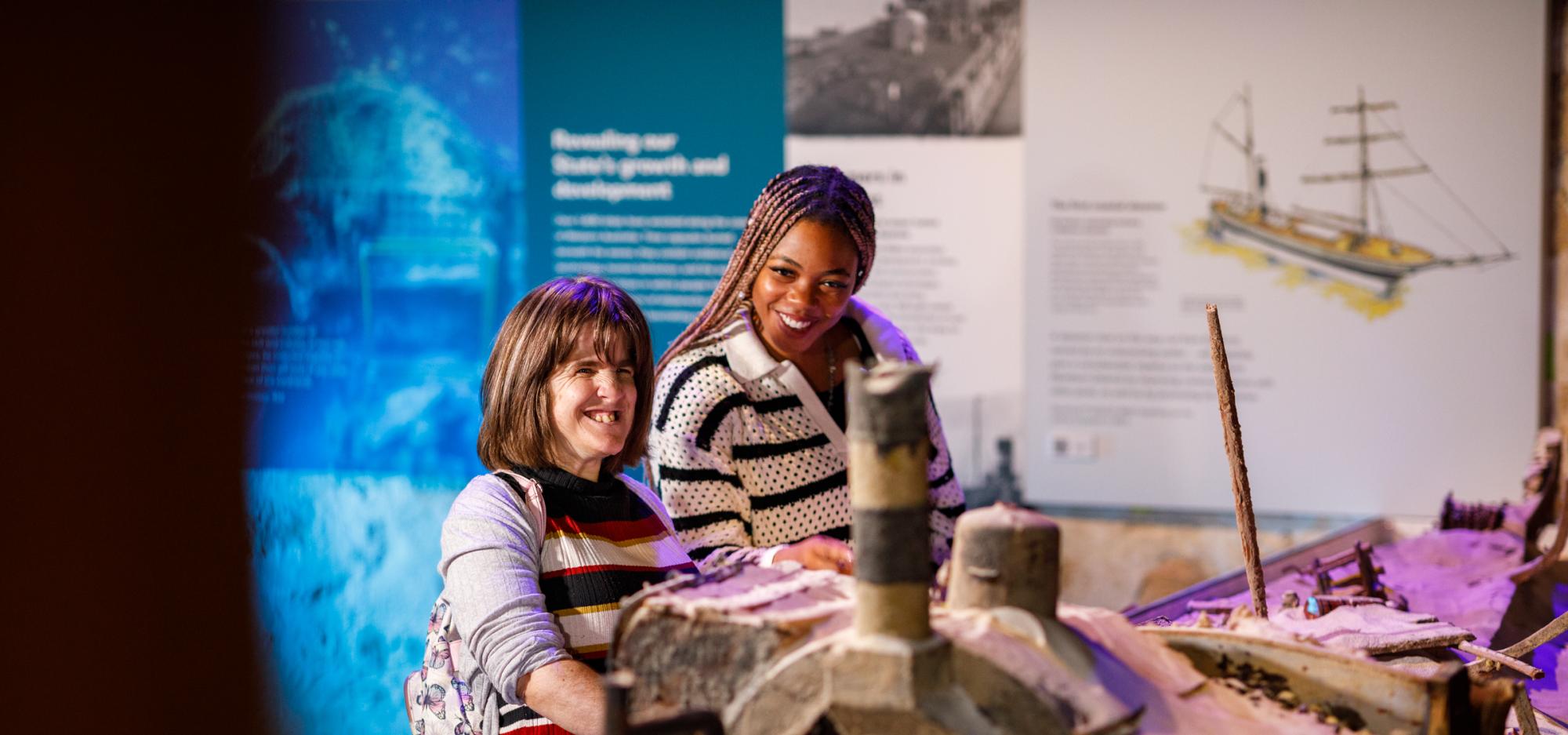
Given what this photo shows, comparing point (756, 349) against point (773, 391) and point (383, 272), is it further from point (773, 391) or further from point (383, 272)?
point (383, 272)

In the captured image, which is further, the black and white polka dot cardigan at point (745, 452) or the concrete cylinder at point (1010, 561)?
the black and white polka dot cardigan at point (745, 452)

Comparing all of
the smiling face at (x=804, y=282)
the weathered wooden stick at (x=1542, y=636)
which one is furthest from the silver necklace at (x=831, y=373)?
the weathered wooden stick at (x=1542, y=636)

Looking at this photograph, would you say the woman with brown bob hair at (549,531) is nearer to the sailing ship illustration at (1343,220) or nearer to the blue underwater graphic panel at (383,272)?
the blue underwater graphic panel at (383,272)

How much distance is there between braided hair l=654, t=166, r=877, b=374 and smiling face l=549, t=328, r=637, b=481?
0.51m

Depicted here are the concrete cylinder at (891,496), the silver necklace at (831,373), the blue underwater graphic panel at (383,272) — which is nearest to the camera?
the concrete cylinder at (891,496)

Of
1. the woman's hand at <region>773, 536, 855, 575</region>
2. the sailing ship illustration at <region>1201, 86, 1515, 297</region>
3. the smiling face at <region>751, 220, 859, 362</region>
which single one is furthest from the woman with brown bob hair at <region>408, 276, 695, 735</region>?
the sailing ship illustration at <region>1201, 86, 1515, 297</region>

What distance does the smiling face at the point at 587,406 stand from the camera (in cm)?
177

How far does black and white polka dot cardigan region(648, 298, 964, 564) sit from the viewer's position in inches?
84.7

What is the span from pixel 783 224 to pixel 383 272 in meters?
2.90

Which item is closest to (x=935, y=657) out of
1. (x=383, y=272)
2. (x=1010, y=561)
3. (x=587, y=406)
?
(x=1010, y=561)

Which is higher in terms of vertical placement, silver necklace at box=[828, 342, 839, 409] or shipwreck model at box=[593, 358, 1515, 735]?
silver necklace at box=[828, 342, 839, 409]

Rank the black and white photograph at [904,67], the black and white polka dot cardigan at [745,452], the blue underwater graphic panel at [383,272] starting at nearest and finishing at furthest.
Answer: the black and white polka dot cardigan at [745,452], the blue underwater graphic panel at [383,272], the black and white photograph at [904,67]

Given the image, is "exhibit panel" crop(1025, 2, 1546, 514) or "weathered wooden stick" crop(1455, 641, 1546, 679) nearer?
"weathered wooden stick" crop(1455, 641, 1546, 679)

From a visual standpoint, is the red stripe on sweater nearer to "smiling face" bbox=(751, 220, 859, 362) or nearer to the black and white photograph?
"smiling face" bbox=(751, 220, 859, 362)
